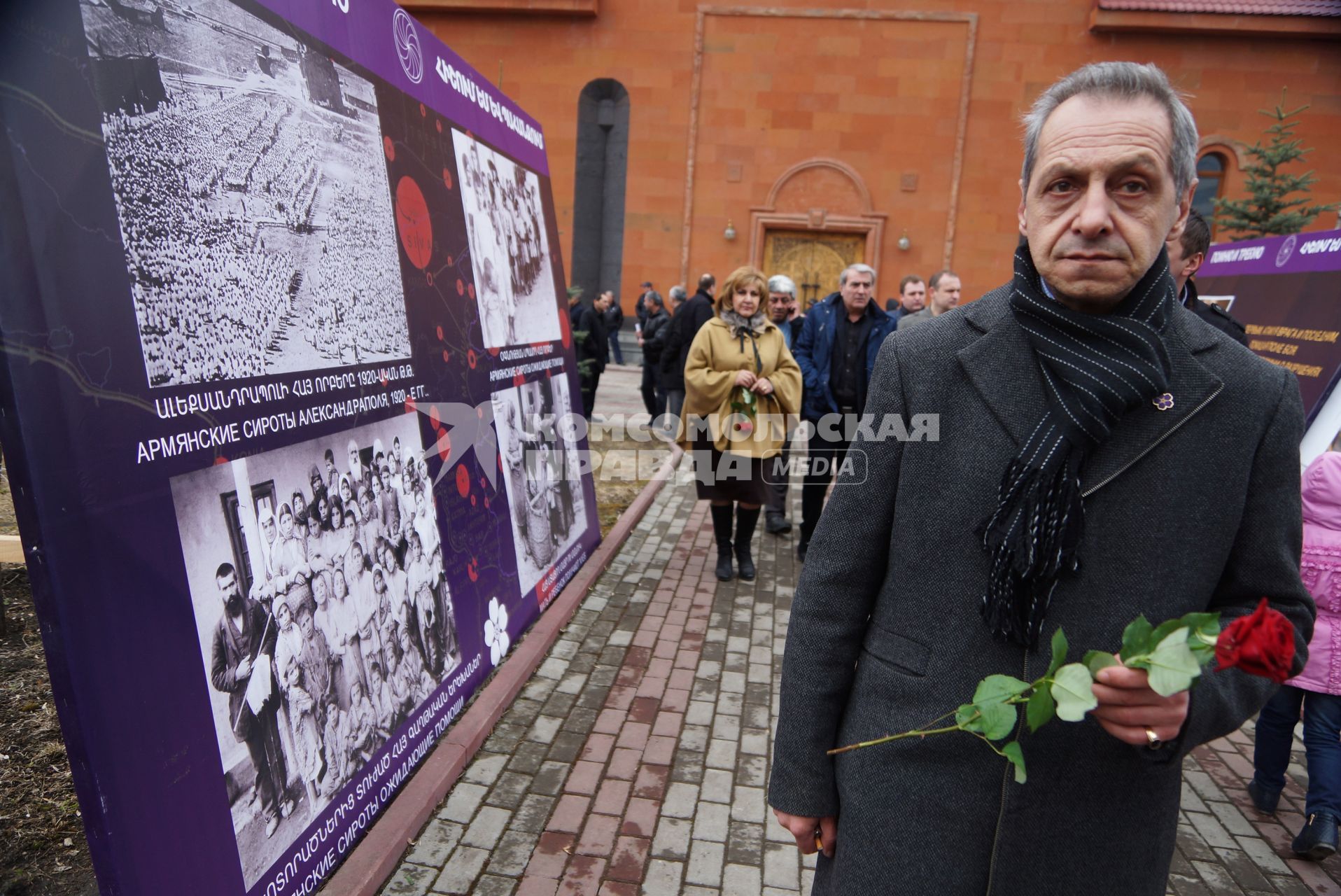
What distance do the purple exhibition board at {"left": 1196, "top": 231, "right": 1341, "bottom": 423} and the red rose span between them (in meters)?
4.54

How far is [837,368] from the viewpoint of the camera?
623cm

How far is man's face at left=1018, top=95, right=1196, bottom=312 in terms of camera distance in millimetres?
1275

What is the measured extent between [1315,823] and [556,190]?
20100 millimetres

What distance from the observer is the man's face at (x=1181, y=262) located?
3521 mm

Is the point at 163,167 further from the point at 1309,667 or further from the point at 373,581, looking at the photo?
the point at 1309,667

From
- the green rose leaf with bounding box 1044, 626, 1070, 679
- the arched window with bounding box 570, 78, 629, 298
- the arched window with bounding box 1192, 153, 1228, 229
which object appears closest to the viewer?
the green rose leaf with bounding box 1044, 626, 1070, 679

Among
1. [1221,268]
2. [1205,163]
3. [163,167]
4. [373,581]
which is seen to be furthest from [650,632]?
[1205,163]

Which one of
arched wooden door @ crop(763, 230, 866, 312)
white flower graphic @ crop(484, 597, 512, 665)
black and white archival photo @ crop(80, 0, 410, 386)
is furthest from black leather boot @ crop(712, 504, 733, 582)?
arched wooden door @ crop(763, 230, 866, 312)

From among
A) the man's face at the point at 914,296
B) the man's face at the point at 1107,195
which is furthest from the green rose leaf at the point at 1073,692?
the man's face at the point at 914,296

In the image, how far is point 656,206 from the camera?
20.4 meters

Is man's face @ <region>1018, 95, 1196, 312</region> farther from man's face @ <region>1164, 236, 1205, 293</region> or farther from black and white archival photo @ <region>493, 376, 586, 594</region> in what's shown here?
black and white archival photo @ <region>493, 376, 586, 594</region>

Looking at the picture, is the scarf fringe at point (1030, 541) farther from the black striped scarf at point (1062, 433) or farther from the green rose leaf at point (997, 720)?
the green rose leaf at point (997, 720)

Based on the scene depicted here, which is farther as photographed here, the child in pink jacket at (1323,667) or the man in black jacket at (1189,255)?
the man in black jacket at (1189,255)

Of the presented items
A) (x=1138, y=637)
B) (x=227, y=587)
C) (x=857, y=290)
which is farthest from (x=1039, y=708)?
(x=857, y=290)
